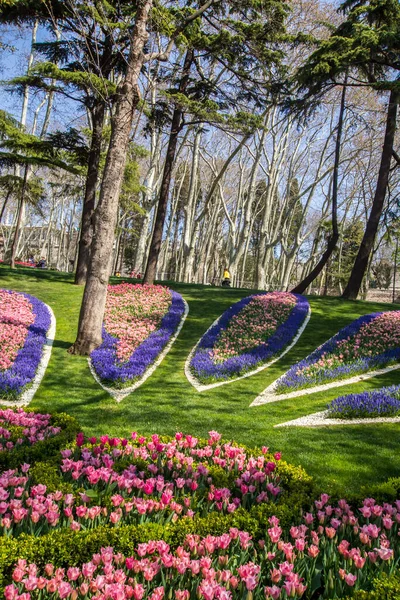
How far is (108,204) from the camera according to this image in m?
9.77

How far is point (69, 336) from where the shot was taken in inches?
440

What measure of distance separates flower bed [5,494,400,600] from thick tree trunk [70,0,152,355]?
7.37 metres

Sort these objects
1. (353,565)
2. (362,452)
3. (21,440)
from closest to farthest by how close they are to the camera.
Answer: (353,565) → (21,440) → (362,452)

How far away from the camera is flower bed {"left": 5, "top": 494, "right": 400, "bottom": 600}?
7.61 ft

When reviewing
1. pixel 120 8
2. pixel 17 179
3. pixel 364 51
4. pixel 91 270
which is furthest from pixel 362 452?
pixel 17 179

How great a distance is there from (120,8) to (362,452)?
15.4 meters

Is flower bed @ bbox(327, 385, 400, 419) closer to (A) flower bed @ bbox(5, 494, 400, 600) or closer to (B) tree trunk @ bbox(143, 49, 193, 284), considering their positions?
(A) flower bed @ bbox(5, 494, 400, 600)

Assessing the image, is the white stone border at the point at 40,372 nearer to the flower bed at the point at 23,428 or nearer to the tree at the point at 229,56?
the flower bed at the point at 23,428

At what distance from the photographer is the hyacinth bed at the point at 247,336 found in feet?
30.9

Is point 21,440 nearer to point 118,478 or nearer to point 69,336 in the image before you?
point 118,478

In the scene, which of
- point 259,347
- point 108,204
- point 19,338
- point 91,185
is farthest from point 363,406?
point 91,185

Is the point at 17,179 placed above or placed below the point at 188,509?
A: above

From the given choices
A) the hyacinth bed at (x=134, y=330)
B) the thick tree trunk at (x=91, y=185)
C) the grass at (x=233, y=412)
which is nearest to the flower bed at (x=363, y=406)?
the grass at (x=233, y=412)

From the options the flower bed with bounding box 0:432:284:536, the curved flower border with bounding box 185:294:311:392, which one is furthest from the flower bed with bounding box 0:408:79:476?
the curved flower border with bounding box 185:294:311:392
